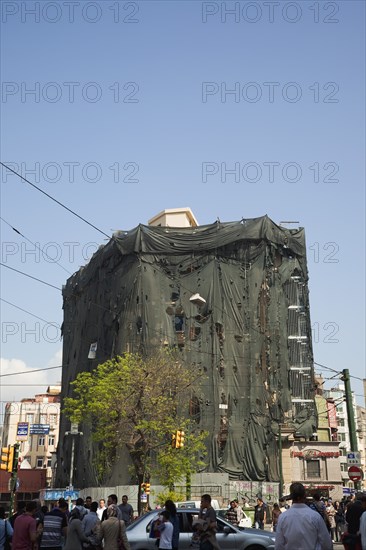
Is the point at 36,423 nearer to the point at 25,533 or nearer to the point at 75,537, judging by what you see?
the point at 75,537

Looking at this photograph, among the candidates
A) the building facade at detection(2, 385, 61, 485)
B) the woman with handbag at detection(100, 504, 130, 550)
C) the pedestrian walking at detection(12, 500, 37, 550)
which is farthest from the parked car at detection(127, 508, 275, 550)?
the building facade at detection(2, 385, 61, 485)

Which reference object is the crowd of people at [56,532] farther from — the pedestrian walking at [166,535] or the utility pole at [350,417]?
the utility pole at [350,417]

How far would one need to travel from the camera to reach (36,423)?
100500 millimetres

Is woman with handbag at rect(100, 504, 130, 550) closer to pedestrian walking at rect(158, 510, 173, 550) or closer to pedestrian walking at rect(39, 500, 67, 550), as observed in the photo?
pedestrian walking at rect(158, 510, 173, 550)

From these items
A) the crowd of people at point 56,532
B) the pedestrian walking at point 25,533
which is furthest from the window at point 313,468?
the pedestrian walking at point 25,533

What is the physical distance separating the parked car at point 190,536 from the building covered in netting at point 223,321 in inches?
1454

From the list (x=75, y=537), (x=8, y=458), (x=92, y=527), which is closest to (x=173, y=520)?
(x=92, y=527)

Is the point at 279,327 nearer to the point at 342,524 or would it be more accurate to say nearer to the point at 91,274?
the point at 91,274

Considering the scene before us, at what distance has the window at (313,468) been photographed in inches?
2810

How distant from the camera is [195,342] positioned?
2226 inches

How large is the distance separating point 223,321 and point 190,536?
40.7m

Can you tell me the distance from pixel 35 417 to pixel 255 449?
57.0 metres

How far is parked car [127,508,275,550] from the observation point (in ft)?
52.8

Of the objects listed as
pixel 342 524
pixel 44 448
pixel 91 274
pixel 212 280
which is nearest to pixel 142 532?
pixel 342 524
